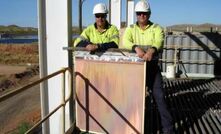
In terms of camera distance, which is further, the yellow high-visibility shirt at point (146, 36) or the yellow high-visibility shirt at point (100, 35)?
the yellow high-visibility shirt at point (100, 35)

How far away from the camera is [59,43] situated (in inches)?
207

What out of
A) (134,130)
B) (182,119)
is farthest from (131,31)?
(182,119)

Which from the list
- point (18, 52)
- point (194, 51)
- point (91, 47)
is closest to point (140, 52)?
point (91, 47)

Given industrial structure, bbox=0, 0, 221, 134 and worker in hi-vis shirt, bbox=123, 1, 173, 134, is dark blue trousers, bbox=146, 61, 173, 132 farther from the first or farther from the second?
industrial structure, bbox=0, 0, 221, 134

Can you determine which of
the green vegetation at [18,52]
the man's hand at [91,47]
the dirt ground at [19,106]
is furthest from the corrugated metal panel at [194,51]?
the green vegetation at [18,52]

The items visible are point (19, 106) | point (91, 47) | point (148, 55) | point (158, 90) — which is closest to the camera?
point (148, 55)

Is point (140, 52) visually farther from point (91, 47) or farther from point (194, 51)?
point (194, 51)

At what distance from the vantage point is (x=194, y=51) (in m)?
13.4

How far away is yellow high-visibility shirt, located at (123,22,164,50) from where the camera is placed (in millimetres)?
5137

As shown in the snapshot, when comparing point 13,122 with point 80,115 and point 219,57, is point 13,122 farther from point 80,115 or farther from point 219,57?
point 80,115

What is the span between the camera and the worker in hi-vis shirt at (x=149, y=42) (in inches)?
199

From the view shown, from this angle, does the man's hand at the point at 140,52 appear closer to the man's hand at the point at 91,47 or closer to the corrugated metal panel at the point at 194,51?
the man's hand at the point at 91,47

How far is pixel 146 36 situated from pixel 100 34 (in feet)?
2.49

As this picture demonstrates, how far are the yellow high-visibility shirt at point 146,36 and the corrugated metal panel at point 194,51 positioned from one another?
8288mm
